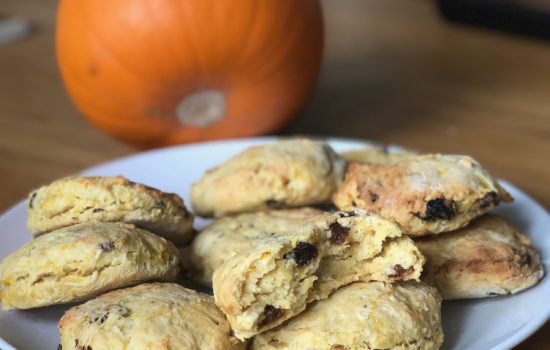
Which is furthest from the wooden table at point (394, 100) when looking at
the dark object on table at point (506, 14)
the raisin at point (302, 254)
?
the raisin at point (302, 254)

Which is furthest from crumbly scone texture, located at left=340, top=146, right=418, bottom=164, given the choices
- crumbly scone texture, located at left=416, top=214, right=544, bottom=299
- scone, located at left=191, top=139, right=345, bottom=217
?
crumbly scone texture, located at left=416, top=214, right=544, bottom=299

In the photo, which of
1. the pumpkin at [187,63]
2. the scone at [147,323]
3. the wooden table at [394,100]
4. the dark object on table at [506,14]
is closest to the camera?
the scone at [147,323]

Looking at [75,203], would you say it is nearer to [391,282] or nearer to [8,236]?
[8,236]

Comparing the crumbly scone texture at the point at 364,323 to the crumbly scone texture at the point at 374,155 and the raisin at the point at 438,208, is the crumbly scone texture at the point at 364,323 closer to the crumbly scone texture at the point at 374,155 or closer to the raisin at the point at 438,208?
the raisin at the point at 438,208

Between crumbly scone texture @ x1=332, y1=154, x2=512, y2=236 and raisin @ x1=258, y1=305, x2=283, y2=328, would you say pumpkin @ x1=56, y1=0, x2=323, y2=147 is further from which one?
raisin @ x1=258, y1=305, x2=283, y2=328

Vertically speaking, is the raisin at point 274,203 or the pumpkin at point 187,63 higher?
the pumpkin at point 187,63

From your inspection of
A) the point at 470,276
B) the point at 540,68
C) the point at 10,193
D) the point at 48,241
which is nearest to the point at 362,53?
the point at 540,68

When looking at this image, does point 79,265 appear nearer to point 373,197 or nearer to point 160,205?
point 160,205
